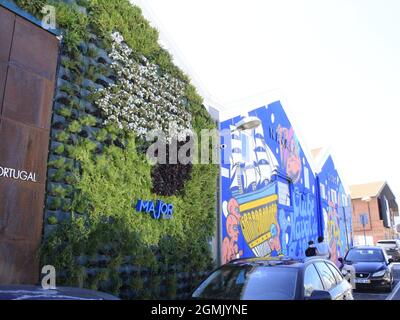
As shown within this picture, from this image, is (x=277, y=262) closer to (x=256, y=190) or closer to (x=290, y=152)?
(x=256, y=190)

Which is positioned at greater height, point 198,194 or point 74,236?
point 198,194

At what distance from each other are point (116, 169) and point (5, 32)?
314cm

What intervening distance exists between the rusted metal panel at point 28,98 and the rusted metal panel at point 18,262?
201 cm

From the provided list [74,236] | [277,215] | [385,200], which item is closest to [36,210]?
[74,236]

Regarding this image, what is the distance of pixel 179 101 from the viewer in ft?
34.4

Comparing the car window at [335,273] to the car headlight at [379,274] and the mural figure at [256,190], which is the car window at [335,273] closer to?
the mural figure at [256,190]

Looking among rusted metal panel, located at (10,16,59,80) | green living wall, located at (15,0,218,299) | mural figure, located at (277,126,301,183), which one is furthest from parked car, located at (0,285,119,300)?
mural figure, located at (277,126,301,183)

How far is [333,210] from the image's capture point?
87.9ft

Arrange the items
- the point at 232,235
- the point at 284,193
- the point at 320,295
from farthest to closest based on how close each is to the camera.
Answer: the point at 284,193 < the point at 232,235 < the point at 320,295

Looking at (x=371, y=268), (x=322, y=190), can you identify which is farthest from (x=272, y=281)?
(x=322, y=190)

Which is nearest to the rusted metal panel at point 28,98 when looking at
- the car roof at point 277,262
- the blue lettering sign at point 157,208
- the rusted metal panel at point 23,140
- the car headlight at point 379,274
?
the rusted metal panel at point 23,140

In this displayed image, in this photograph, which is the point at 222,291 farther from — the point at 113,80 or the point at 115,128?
the point at 113,80

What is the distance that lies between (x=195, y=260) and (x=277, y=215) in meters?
6.55

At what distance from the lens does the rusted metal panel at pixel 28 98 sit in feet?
21.4
